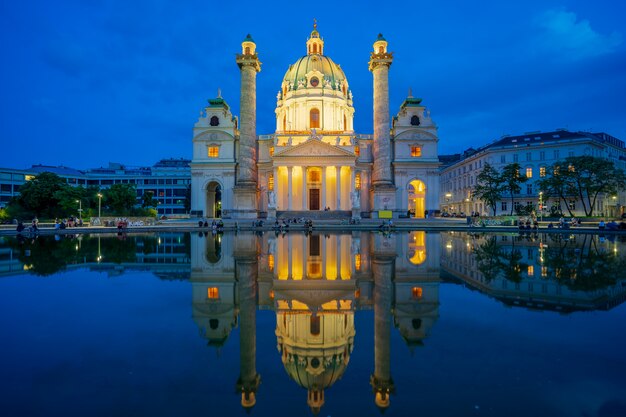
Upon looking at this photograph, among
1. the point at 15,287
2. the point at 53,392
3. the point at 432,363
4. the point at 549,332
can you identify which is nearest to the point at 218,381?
the point at 53,392

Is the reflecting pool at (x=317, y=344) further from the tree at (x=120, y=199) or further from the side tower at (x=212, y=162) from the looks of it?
the side tower at (x=212, y=162)

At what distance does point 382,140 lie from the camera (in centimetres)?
5634

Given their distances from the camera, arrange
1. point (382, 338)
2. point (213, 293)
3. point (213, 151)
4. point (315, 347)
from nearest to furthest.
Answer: point (315, 347)
point (382, 338)
point (213, 293)
point (213, 151)

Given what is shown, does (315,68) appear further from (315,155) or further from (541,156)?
(541,156)

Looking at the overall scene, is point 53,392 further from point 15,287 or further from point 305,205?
point 305,205

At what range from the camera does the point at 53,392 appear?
4.95 m

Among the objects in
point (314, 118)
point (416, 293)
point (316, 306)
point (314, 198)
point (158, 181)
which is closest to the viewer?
point (316, 306)

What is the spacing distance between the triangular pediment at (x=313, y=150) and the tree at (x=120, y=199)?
22.9m

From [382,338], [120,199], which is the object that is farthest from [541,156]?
[382,338]

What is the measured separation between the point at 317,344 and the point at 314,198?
55695mm

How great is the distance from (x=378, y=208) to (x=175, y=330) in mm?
49650

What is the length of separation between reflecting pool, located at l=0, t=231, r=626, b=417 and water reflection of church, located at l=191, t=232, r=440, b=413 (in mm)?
45

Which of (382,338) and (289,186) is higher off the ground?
(289,186)

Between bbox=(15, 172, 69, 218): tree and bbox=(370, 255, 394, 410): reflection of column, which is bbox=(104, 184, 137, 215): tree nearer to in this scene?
bbox=(15, 172, 69, 218): tree
